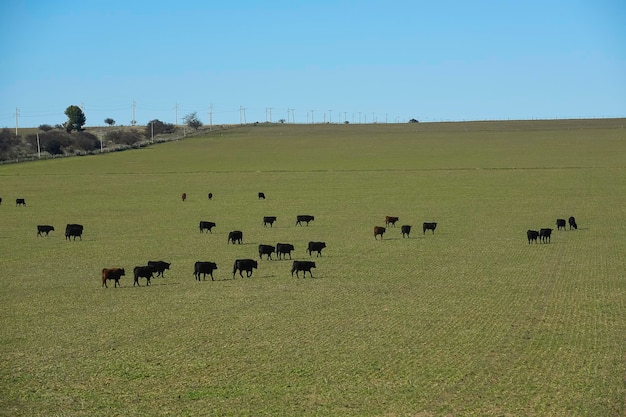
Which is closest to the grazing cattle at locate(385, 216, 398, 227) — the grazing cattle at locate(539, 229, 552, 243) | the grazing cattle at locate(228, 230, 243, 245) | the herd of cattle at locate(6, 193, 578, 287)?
the herd of cattle at locate(6, 193, 578, 287)

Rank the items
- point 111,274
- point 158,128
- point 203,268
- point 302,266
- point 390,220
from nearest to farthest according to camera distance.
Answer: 1. point 111,274
2. point 203,268
3. point 302,266
4. point 390,220
5. point 158,128

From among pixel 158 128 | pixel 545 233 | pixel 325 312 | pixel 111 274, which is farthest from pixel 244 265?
pixel 158 128

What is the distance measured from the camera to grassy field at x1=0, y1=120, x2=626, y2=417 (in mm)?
15781

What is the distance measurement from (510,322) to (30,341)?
Result: 12.3 m

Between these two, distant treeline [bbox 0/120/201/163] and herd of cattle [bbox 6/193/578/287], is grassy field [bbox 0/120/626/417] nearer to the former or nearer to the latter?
herd of cattle [bbox 6/193/578/287]

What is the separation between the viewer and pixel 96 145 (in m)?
153

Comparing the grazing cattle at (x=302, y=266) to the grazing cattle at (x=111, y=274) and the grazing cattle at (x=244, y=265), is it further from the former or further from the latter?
the grazing cattle at (x=111, y=274)

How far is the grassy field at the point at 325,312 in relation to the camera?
15781mm

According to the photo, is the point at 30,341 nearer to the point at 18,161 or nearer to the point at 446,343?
the point at 446,343

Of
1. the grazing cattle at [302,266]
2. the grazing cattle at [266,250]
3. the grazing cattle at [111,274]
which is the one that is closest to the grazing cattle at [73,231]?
the grazing cattle at [266,250]

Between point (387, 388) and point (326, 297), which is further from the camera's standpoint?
point (326, 297)

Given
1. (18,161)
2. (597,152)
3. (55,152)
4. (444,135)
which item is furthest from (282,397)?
(444,135)

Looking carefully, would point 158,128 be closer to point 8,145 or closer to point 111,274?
point 8,145

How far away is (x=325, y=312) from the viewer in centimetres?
2342
